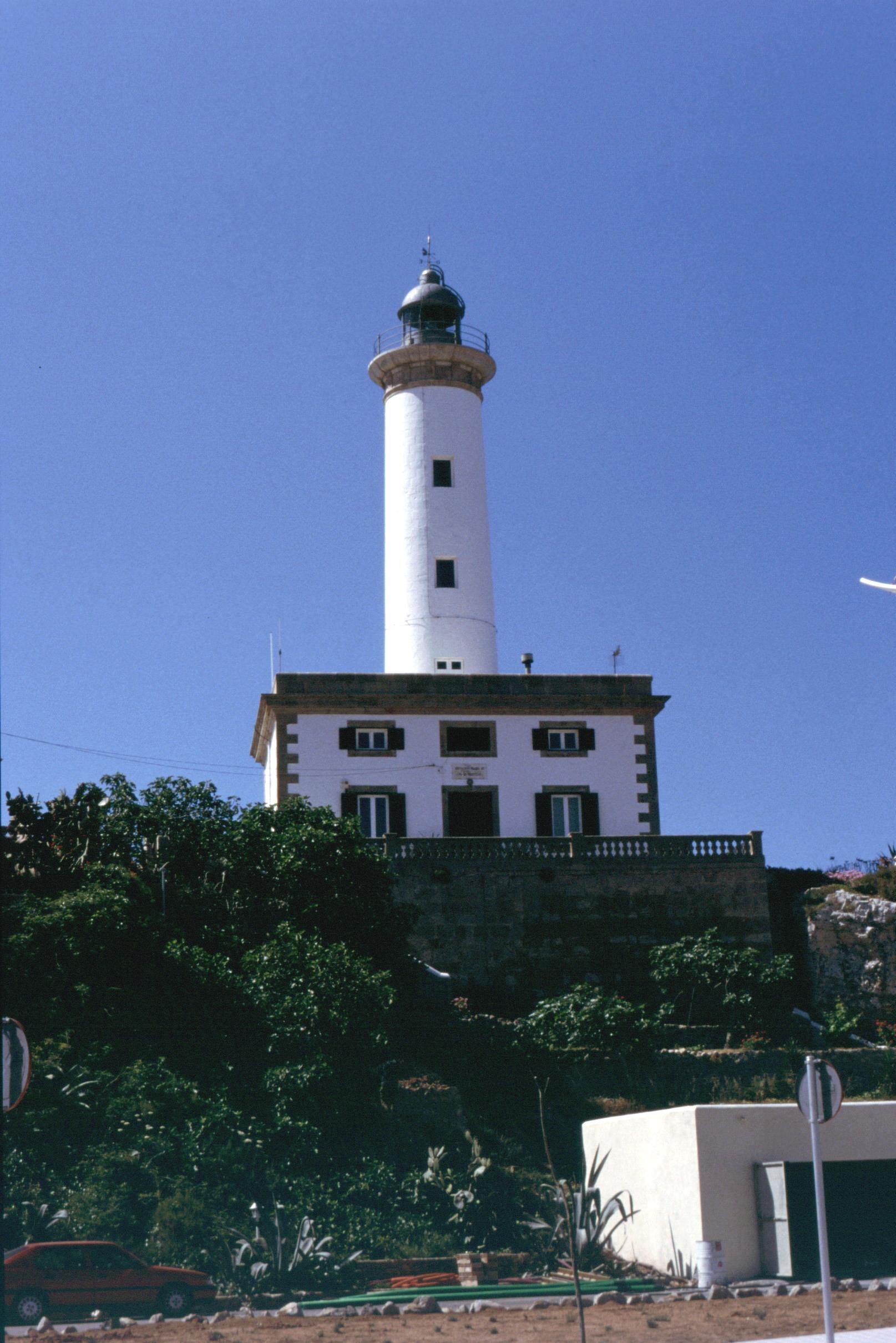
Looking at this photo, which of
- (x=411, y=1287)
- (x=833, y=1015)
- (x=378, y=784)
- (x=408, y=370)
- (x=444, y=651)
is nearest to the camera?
(x=411, y=1287)

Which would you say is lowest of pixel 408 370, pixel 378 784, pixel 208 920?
pixel 208 920

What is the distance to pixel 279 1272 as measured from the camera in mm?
21516

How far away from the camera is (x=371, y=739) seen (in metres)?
40.2

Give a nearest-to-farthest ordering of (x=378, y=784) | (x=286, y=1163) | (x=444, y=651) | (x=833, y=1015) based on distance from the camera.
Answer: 1. (x=286, y=1163)
2. (x=833, y=1015)
3. (x=378, y=784)
4. (x=444, y=651)

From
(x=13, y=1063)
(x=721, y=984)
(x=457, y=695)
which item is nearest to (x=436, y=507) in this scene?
(x=457, y=695)

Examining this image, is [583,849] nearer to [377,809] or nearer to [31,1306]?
[377,809]

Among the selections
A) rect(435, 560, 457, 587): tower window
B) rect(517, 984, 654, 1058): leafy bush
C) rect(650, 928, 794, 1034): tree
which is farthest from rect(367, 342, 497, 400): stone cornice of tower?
rect(517, 984, 654, 1058): leafy bush

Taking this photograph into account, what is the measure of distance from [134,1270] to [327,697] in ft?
71.4

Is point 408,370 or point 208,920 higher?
point 408,370

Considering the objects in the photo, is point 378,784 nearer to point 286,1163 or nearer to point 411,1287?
point 286,1163

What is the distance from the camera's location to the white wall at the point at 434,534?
4400cm

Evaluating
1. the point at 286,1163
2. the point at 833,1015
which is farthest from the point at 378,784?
the point at 286,1163

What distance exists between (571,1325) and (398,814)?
2306cm

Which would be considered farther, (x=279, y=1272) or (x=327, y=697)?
(x=327, y=697)
